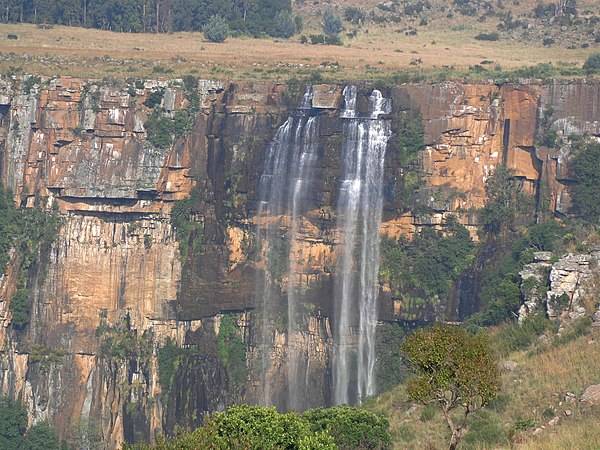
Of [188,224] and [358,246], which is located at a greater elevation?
[188,224]

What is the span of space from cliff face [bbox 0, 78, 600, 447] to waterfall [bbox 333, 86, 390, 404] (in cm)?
45

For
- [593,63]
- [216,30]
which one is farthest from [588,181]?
[216,30]

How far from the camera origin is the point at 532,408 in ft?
118

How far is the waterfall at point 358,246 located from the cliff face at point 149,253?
45cm

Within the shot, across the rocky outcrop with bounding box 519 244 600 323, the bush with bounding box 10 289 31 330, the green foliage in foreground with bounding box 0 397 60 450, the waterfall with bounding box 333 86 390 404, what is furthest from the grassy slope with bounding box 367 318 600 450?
the bush with bounding box 10 289 31 330

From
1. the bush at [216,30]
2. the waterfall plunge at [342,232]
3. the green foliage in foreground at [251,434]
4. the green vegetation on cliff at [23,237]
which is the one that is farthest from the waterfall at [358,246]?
the green foliage in foreground at [251,434]

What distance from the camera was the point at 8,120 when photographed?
61312mm

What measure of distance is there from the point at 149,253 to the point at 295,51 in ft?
47.0

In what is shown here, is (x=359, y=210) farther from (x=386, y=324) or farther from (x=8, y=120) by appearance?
(x=8, y=120)

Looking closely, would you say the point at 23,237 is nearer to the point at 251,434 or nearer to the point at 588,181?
the point at 588,181

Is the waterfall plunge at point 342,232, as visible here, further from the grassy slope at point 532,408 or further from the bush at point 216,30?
the grassy slope at point 532,408

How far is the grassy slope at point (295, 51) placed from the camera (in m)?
63.6

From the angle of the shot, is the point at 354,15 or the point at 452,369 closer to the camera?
the point at 452,369

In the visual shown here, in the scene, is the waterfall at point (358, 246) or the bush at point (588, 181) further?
the waterfall at point (358, 246)
